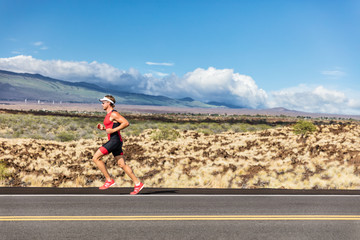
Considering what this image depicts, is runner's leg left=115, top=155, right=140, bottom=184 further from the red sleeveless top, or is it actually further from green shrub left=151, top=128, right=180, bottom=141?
green shrub left=151, top=128, right=180, bottom=141

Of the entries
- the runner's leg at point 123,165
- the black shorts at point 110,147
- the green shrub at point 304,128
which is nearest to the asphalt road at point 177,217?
the runner's leg at point 123,165

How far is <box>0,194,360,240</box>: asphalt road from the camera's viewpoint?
5.73 m

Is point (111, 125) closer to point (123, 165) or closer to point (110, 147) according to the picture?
point (110, 147)

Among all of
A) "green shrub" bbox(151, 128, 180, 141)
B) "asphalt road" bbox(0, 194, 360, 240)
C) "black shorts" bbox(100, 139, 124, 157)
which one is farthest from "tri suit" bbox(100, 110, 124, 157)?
"green shrub" bbox(151, 128, 180, 141)

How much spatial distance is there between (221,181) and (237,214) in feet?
18.9

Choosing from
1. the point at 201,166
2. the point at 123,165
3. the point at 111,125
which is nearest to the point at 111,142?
the point at 111,125

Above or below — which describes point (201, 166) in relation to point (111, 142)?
below

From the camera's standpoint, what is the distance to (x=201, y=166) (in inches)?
679

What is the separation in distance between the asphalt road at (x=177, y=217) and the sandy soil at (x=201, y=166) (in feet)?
13.7

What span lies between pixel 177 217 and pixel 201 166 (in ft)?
34.7

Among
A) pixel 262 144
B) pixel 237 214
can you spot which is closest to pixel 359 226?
pixel 237 214

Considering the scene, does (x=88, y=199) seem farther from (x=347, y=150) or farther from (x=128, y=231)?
(x=347, y=150)

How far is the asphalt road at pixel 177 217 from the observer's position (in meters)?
5.73

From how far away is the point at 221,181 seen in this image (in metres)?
12.8
